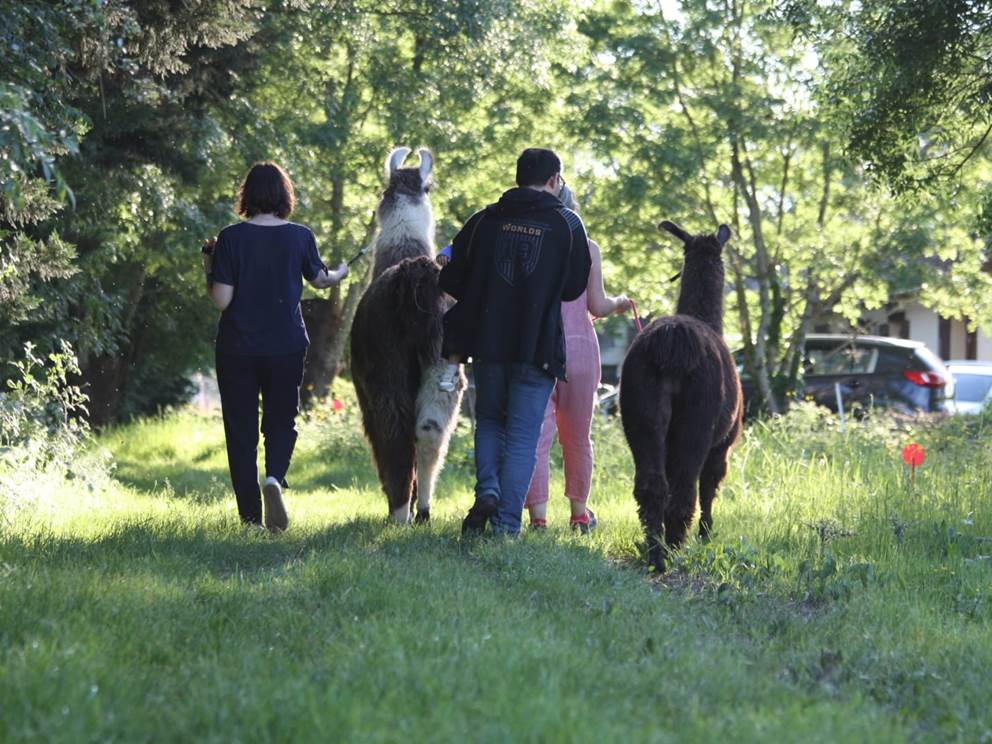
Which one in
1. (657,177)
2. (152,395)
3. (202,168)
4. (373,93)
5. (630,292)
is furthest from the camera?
(152,395)

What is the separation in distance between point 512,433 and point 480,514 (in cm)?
51

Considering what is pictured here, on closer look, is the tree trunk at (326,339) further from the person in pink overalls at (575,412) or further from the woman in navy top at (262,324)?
the woman in navy top at (262,324)

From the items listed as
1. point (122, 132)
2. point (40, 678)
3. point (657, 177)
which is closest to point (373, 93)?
point (657, 177)

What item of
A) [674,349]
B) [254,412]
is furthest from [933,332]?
[254,412]

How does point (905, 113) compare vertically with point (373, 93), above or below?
below

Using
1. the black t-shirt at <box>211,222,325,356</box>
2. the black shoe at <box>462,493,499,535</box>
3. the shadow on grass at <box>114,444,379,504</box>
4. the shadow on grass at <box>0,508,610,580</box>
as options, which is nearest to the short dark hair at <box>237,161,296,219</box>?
the black t-shirt at <box>211,222,325,356</box>

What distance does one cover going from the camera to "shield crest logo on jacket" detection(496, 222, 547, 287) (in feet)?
22.0

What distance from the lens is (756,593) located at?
220 inches

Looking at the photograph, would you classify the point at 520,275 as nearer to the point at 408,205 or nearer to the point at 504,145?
the point at 408,205

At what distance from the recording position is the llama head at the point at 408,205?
27.2ft

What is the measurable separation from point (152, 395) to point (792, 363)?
40.5ft

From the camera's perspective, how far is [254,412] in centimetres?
735

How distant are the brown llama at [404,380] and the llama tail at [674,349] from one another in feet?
4.84

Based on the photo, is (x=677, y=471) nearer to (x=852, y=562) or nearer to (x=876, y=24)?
(x=852, y=562)
